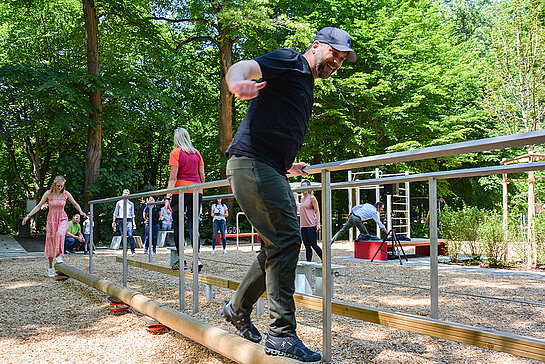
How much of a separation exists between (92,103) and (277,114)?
14.7m

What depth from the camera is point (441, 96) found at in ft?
69.6

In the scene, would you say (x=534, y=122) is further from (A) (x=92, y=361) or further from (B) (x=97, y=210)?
(B) (x=97, y=210)

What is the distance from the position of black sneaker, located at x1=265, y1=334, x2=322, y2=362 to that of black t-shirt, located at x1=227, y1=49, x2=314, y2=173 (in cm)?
83

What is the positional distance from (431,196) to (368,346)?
1.24 m

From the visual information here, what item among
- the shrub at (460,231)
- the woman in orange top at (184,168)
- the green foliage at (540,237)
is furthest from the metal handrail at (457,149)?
the shrub at (460,231)

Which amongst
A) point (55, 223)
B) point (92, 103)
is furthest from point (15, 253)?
point (55, 223)

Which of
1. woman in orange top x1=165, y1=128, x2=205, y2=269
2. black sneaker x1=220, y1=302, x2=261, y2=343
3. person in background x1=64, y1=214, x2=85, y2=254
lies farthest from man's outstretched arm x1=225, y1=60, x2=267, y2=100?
person in background x1=64, y1=214, x2=85, y2=254

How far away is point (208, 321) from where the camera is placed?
456 centimetres

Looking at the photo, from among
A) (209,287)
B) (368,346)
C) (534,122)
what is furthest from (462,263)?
(368,346)

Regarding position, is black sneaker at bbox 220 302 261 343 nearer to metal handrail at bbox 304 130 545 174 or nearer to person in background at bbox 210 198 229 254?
metal handrail at bbox 304 130 545 174

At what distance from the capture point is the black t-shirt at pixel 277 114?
7.87 feet

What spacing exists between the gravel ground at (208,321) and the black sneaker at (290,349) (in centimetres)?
101

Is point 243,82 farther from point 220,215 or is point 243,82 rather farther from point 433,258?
point 220,215

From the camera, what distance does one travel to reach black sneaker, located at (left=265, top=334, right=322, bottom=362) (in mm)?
2361
